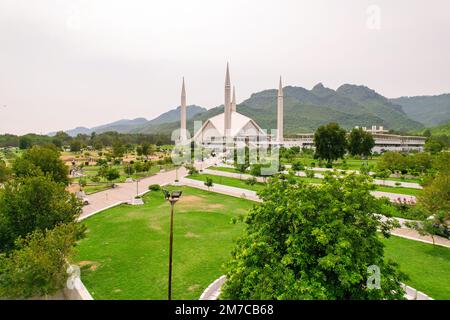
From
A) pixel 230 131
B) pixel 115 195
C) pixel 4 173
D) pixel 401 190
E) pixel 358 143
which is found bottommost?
pixel 115 195

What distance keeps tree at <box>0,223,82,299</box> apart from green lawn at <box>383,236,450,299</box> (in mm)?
9559

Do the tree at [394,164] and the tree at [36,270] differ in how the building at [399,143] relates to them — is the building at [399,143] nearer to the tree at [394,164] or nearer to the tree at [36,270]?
the tree at [394,164]

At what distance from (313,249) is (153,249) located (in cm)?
790

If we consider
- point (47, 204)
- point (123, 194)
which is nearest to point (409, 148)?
point (123, 194)

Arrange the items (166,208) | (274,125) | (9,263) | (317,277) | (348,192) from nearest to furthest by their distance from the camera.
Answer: (317,277)
(348,192)
(9,263)
(166,208)
(274,125)

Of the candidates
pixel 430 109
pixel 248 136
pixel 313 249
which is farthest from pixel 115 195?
pixel 430 109

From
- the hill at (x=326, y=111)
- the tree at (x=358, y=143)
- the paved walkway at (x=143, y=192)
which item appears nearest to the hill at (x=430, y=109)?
the hill at (x=326, y=111)

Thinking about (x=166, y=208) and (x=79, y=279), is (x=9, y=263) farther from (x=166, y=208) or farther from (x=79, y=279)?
(x=166, y=208)

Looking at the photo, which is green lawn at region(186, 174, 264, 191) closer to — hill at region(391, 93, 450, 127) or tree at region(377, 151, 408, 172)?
tree at region(377, 151, 408, 172)

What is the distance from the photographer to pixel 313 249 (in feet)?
21.5

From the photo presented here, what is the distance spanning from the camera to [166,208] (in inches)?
771

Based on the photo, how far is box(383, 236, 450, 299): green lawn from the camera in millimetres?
9406

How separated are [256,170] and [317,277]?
22277mm

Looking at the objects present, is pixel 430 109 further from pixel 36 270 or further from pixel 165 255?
pixel 36 270
